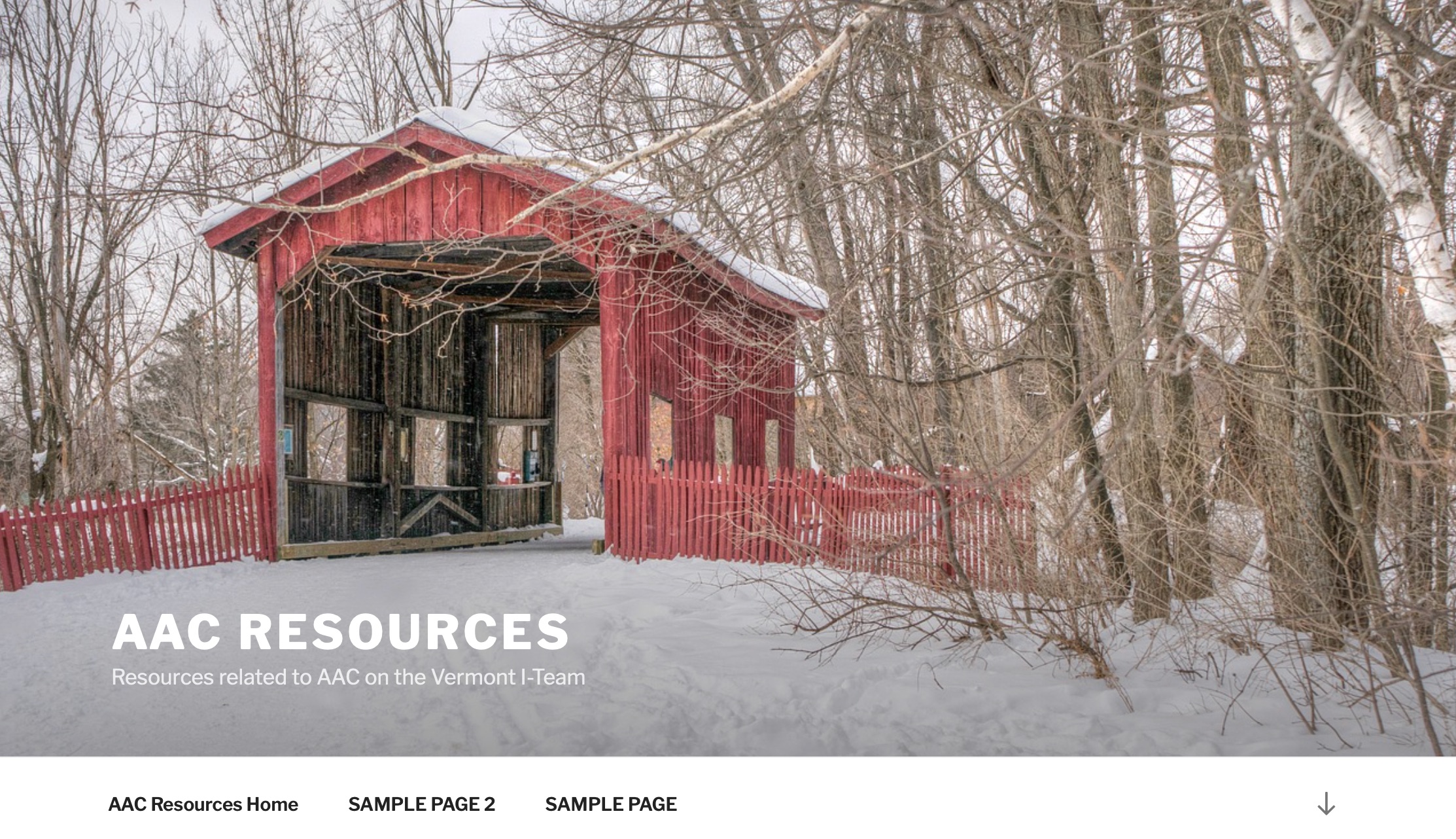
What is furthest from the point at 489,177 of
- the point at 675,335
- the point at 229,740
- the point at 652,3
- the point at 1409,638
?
the point at 1409,638

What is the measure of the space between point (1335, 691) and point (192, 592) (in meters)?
7.84

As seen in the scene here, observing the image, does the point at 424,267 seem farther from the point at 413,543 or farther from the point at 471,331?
the point at 413,543

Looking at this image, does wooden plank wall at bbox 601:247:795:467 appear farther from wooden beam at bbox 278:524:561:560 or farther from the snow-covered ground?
wooden beam at bbox 278:524:561:560

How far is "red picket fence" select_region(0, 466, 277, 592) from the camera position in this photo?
841 centimetres

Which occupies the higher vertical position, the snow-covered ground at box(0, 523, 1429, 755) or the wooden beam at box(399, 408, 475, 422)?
the wooden beam at box(399, 408, 475, 422)

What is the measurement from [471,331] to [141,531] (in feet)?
17.3

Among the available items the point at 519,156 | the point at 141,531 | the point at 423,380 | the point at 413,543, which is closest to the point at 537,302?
the point at 423,380

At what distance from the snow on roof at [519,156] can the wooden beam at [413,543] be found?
3388 millimetres

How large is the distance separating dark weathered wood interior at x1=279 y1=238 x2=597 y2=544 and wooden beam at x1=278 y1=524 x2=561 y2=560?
0.39ft

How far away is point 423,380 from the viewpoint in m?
12.4

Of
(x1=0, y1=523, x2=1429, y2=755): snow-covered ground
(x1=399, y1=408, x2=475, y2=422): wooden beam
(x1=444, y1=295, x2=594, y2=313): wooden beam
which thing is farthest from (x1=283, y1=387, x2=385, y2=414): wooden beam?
(x1=0, y1=523, x2=1429, y2=755): snow-covered ground

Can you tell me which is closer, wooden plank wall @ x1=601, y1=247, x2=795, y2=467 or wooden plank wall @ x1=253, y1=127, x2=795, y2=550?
wooden plank wall @ x1=253, y1=127, x2=795, y2=550

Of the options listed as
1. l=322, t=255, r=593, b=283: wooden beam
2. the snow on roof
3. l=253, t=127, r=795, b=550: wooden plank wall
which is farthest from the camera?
l=322, t=255, r=593, b=283: wooden beam

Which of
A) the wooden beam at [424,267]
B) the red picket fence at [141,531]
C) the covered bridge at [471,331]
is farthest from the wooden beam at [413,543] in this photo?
the wooden beam at [424,267]
